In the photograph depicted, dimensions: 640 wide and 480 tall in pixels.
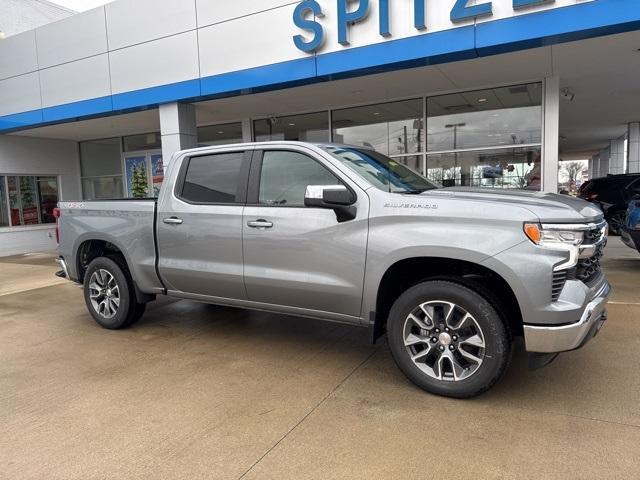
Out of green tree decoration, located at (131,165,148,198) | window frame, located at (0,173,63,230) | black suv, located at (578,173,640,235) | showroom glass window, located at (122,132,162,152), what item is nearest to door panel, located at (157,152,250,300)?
showroom glass window, located at (122,132,162,152)

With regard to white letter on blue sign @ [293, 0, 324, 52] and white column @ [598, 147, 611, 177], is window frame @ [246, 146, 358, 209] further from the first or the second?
white column @ [598, 147, 611, 177]

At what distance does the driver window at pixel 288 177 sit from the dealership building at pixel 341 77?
4348 mm

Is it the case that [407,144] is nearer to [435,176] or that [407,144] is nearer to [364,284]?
[435,176]

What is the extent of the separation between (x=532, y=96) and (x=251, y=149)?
7.07 m

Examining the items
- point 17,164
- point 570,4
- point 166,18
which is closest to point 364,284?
point 570,4

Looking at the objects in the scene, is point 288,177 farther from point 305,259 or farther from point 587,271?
point 587,271

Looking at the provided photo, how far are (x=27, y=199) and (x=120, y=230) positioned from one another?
12.5 metres

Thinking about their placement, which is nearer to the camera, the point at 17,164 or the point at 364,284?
the point at 364,284

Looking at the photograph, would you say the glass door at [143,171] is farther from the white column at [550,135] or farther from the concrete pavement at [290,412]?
the white column at [550,135]

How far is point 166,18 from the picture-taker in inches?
404

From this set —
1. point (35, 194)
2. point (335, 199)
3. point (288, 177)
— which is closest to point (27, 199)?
point (35, 194)

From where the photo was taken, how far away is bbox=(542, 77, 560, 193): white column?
9.25m

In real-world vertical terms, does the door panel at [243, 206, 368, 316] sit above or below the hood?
below

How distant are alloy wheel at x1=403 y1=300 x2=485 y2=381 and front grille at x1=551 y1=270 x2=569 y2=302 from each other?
532 millimetres
